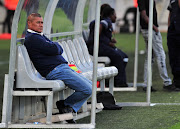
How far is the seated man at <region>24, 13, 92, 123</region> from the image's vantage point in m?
7.43

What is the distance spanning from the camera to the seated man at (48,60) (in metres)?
7.43

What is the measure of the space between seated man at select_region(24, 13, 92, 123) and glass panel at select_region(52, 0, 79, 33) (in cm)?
192

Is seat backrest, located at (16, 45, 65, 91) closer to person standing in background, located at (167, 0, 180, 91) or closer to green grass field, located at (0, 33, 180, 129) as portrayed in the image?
→ green grass field, located at (0, 33, 180, 129)

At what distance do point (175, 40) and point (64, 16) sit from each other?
2412 millimetres

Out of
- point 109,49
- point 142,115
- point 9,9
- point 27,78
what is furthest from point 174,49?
point 9,9

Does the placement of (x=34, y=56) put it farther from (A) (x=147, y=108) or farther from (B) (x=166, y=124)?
(A) (x=147, y=108)

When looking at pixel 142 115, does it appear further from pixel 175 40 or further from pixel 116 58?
pixel 116 58

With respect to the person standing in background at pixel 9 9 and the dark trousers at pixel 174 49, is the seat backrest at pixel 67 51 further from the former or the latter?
the person standing in background at pixel 9 9

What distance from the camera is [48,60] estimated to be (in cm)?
751

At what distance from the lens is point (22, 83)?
7.40m

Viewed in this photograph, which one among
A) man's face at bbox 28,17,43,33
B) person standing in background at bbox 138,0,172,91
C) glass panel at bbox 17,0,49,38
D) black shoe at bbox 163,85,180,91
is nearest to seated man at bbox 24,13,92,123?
man's face at bbox 28,17,43,33

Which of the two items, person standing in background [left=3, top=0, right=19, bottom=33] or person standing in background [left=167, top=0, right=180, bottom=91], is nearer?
person standing in background [left=167, top=0, right=180, bottom=91]

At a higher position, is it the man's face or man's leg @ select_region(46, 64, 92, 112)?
the man's face

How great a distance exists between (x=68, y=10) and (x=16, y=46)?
11.4 ft
